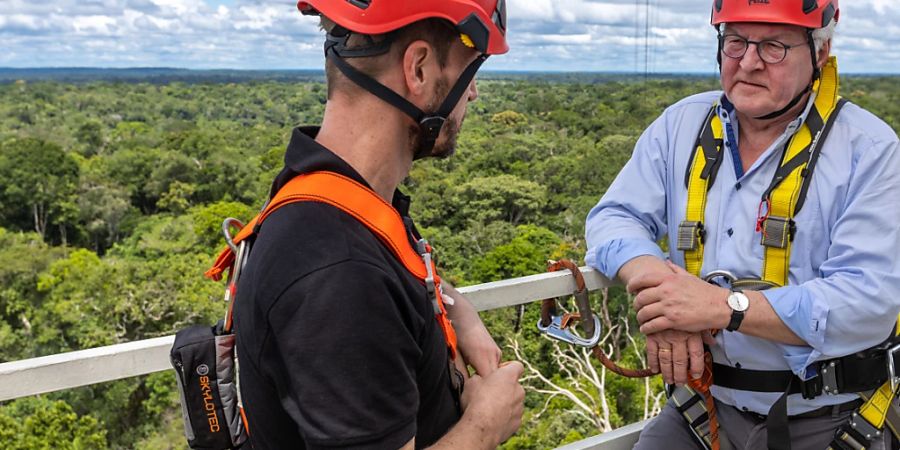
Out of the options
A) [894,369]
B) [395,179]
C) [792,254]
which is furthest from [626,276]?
[395,179]

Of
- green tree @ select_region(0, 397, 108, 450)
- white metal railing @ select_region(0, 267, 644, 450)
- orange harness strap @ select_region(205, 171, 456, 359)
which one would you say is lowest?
green tree @ select_region(0, 397, 108, 450)

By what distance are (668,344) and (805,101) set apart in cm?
91

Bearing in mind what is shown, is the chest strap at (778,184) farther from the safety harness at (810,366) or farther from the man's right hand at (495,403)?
the man's right hand at (495,403)

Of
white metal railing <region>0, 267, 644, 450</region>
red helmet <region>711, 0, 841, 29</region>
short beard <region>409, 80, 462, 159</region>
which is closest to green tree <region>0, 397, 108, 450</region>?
white metal railing <region>0, 267, 644, 450</region>

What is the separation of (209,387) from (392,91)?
718 mm

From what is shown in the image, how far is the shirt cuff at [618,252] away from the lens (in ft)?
8.14

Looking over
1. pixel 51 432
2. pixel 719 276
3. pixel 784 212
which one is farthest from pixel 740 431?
pixel 51 432

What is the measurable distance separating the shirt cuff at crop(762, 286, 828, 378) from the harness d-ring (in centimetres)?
55

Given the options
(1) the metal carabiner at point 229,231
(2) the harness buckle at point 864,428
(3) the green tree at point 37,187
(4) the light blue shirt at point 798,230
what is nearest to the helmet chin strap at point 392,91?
(1) the metal carabiner at point 229,231

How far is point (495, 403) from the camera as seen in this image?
5.36 ft

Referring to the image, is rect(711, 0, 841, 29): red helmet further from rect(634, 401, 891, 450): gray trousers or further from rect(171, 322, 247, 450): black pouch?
rect(171, 322, 247, 450): black pouch

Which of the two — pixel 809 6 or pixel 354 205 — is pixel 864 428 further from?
pixel 354 205

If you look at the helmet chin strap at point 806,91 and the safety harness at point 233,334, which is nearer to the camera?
the safety harness at point 233,334

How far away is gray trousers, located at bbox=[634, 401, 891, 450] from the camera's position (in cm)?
232
